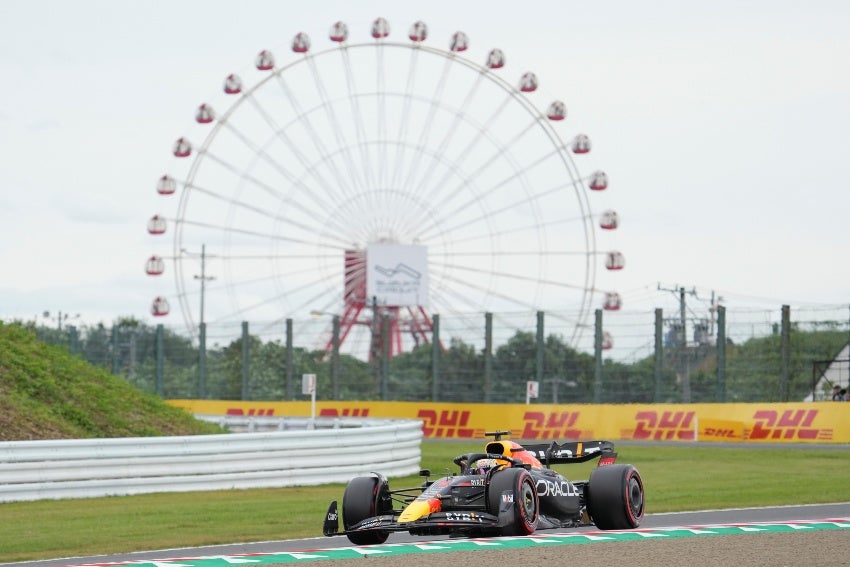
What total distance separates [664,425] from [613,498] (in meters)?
22.5

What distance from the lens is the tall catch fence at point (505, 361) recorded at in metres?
35.8

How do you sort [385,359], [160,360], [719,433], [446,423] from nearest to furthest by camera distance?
[719,433]
[446,423]
[385,359]
[160,360]

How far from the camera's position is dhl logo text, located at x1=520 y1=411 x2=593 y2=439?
36938 mm

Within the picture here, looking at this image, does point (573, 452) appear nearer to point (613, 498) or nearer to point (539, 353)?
point (613, 498)

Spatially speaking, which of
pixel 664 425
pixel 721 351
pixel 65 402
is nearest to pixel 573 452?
pixel 65 402

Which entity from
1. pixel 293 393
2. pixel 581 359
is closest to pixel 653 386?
pixel 581 359

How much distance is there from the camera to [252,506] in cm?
1884

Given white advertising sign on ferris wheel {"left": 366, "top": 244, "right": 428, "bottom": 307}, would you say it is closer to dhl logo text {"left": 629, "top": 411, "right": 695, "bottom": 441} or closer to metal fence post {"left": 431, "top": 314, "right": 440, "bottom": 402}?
metal fence post {"left": 431, "top": 314, "right": 440, "bottom": 402}

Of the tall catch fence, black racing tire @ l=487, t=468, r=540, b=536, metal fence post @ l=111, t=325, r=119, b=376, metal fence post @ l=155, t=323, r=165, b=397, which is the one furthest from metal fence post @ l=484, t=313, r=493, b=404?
black racing tire @ l=487, t=468, r=540, b=536

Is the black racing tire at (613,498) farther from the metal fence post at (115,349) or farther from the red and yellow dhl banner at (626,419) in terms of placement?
the metal fence post at (115,349)

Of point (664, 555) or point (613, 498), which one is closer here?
point (664, 555)

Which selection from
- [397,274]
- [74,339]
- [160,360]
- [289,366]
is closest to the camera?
[289,366]

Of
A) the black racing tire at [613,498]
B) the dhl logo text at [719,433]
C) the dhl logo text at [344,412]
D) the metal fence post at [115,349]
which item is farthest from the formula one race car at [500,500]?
the metal fence post at [115,349]

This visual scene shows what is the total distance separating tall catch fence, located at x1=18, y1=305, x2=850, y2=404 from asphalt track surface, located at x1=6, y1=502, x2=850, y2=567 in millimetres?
17653
